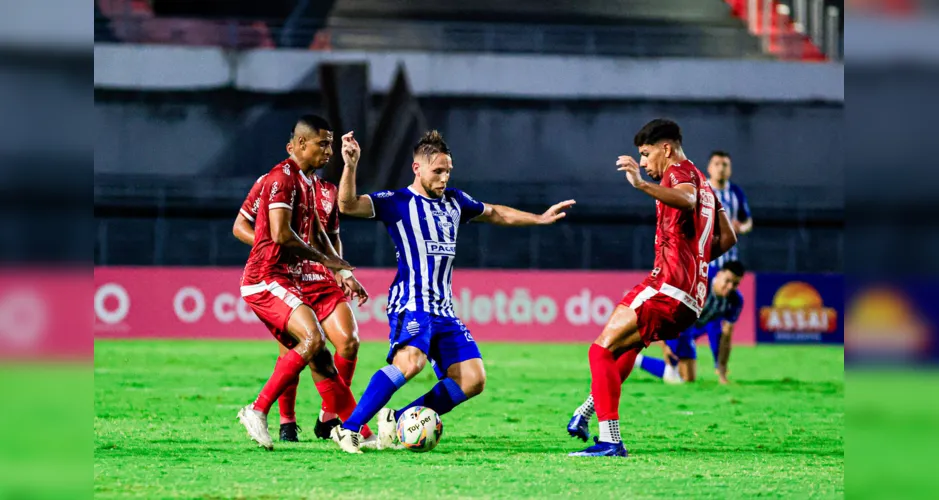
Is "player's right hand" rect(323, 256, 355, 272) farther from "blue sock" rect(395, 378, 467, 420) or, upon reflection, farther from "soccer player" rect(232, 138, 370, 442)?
"blue sock" rect(395, 378, 467, 420)

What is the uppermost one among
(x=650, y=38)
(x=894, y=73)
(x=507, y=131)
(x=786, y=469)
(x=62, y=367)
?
(x=650, y=38)

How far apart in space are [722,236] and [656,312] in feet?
2.50

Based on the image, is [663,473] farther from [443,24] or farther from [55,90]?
[443,24]

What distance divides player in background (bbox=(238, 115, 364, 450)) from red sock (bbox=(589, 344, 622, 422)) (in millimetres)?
1508

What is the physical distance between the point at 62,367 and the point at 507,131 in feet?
76.7

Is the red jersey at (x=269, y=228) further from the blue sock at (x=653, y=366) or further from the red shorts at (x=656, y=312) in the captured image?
Result: the blue sock at (x=653, y=366)

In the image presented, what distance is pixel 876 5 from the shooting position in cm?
236

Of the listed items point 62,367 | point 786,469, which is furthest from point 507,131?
point 62,367

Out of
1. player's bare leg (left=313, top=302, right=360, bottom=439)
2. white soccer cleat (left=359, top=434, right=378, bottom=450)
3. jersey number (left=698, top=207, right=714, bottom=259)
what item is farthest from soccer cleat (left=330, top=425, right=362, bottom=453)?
jersey number (left=698, top=207, right=714, bottom=259)

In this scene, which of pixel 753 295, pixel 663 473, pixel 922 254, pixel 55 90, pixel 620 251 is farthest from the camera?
pixel 620 251

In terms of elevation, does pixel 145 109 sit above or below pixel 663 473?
above

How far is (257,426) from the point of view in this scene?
22.8 ft

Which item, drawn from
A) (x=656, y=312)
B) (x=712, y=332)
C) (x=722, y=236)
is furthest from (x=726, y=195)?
(x=656, y=312)

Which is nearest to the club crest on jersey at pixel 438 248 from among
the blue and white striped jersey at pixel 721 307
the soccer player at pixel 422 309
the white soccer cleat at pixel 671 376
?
the soccer player at pixel 422 309
